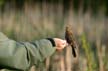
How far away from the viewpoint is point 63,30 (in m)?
5.98

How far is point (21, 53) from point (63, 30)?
3.41m

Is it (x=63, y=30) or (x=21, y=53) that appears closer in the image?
(x=21, y=53)

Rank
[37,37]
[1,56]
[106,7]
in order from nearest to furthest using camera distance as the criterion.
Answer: [1,56], [37,37], [106,7]

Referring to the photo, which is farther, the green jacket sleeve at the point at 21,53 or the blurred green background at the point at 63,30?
the blurred green background at the point at 63,30

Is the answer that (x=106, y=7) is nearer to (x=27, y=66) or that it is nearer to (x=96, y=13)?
(x=96, y=13)

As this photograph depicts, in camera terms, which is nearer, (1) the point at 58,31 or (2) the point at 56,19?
(1) the point at 58,31

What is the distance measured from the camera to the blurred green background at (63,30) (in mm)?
3732

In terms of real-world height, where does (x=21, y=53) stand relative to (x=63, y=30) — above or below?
above

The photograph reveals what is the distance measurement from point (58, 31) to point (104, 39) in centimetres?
48

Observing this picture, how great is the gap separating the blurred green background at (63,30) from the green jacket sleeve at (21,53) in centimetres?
53

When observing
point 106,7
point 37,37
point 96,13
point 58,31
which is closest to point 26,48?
point 37,37

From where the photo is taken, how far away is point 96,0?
10617 millimetres

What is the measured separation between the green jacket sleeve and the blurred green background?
530 mm

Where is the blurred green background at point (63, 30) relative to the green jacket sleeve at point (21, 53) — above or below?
below
